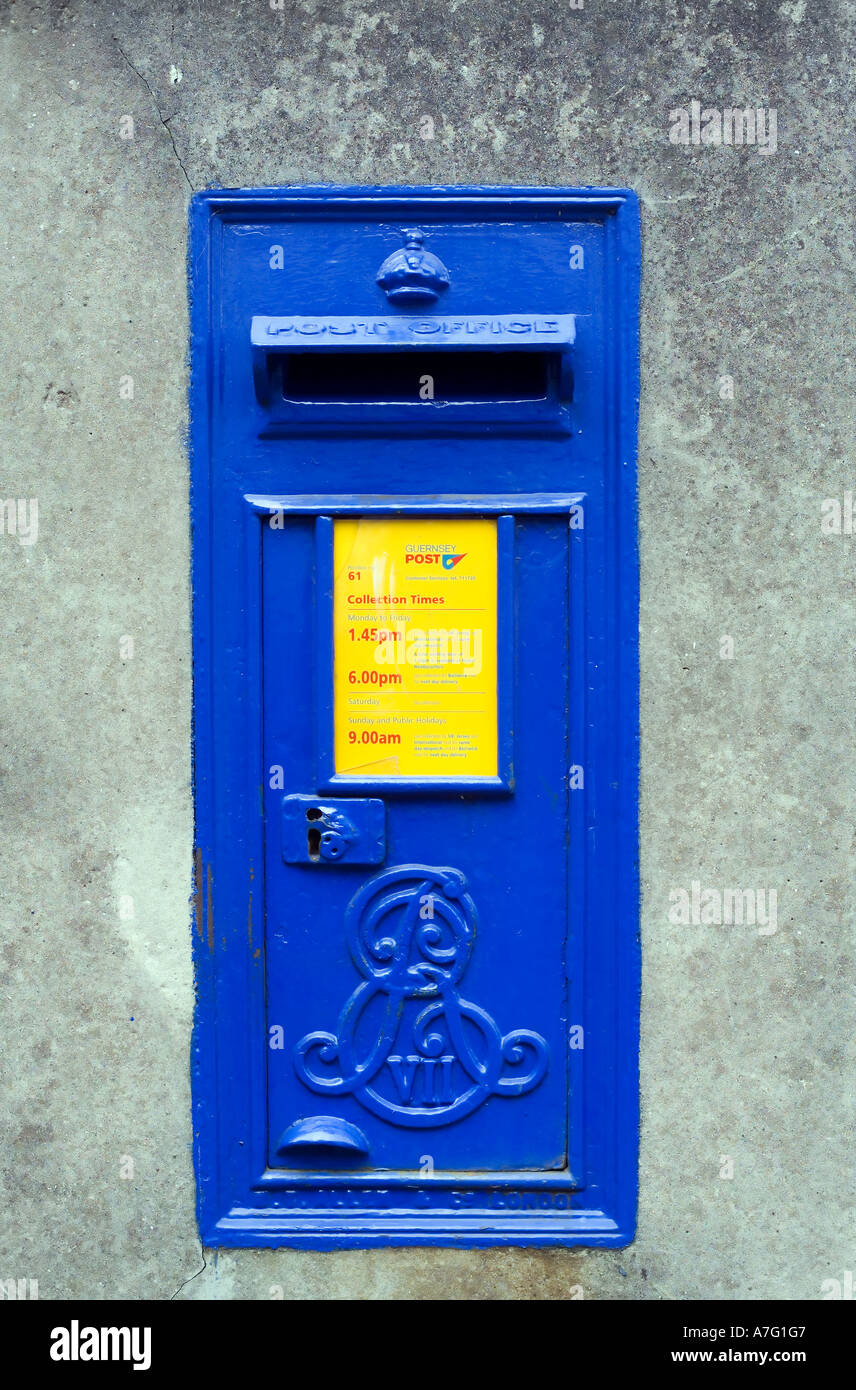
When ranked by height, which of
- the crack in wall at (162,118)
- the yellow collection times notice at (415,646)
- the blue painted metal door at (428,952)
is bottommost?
the blue painted metal door at (428,952)

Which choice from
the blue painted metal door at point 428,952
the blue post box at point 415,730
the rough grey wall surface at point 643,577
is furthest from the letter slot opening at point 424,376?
the blue painted metal door at point 428,952

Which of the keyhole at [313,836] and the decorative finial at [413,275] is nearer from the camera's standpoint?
the decorative finial at [413,275]

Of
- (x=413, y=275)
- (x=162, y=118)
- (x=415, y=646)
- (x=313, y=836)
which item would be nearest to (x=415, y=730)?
(x=415, y=646)

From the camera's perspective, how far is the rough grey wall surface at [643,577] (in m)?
2.41

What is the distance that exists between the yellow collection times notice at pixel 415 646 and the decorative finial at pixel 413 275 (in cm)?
50

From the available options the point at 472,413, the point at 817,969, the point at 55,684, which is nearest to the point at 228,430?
the point at 472,413

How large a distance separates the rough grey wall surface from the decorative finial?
204 mm

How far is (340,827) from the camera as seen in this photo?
243cm

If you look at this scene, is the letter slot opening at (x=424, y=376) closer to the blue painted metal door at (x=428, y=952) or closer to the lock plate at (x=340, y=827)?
the blue painted metal door at (x=428, y=952)

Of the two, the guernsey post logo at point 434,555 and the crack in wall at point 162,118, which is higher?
the crack in wall at point 162,118

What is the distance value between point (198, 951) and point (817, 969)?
58.5 inches

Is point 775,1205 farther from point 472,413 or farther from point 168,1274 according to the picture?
point 472,413
